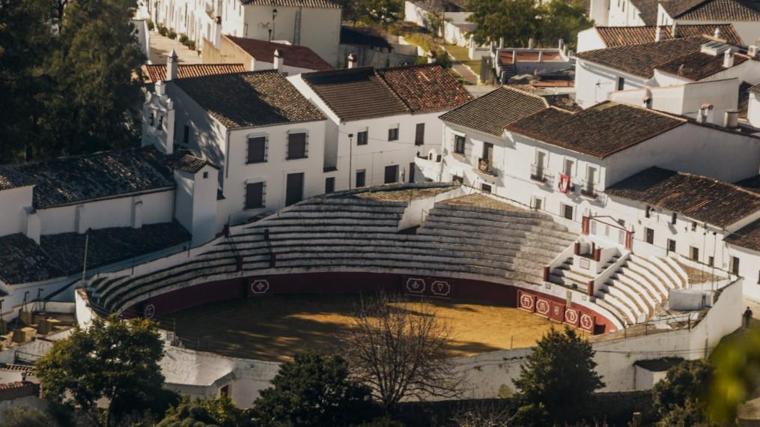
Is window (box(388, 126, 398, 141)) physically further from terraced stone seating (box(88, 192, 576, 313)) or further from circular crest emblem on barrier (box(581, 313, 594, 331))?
circular crest emblem on barrier (box(581, 313, 594, 331))

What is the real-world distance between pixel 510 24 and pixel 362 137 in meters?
29.6

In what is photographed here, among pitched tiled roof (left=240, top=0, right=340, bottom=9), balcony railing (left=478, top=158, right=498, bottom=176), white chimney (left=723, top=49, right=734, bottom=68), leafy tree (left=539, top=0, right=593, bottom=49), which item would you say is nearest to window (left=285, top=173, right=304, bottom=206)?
balcony railing (left=478, top=158, right=498, bottom=176)

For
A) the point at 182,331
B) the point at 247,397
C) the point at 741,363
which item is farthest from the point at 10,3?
the point at 741,363

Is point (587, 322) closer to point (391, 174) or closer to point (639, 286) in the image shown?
point (639, 286)

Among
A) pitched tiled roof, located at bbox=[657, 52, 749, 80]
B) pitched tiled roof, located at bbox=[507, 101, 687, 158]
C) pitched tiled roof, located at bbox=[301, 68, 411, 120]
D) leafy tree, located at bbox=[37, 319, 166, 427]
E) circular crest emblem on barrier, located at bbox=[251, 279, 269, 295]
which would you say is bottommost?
leafy tree, located at bbox=[37, 319, 166, 427]

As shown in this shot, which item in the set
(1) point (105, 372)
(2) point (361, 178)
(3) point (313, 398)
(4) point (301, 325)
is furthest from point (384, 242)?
(1) point (105, 372)

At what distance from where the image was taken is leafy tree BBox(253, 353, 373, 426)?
47.3m

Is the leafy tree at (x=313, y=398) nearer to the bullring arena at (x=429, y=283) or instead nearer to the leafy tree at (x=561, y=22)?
the bullring arena at (x=429, y=283)

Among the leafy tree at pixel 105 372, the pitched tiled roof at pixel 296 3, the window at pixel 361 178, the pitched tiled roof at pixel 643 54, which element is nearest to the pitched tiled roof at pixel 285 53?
the pitched tiled roof at pixel 296 3

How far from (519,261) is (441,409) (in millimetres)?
16119

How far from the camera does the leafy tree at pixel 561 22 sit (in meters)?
102

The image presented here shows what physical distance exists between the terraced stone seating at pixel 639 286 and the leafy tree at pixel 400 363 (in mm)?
10421

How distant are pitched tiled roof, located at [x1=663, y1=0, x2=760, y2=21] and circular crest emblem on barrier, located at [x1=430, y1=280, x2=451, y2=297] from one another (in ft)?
122

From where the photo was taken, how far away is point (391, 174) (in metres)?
75.3
